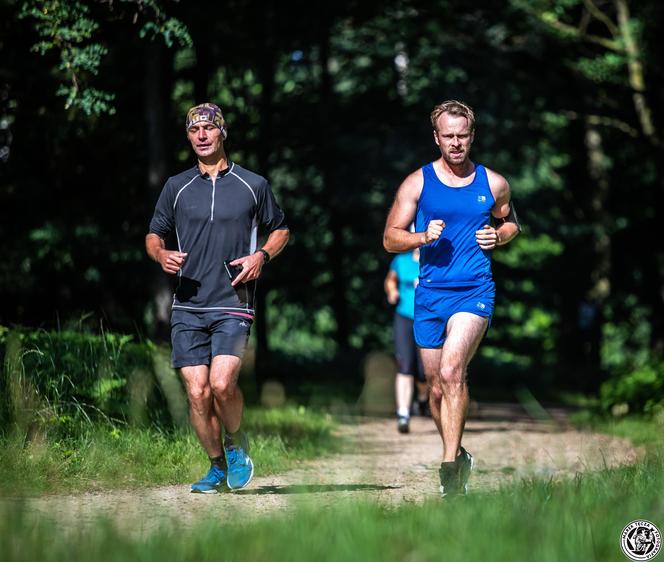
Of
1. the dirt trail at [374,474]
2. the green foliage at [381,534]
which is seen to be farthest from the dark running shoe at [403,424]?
the green foliage at [381,534]

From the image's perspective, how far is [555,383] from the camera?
25.5 meters

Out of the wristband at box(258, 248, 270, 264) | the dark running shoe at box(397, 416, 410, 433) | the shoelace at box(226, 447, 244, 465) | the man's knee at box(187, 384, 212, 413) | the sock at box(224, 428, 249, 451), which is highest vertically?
the wristband at box(258, 248, 270, 264)

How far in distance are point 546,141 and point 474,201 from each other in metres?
20.5

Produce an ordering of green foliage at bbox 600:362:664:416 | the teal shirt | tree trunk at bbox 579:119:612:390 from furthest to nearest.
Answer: tree trunk at bbox 579:119:612:390 < green foliage at bbox 600:362:664:416 < the teal shirt

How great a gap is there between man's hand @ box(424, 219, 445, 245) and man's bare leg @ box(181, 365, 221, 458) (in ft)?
4.92

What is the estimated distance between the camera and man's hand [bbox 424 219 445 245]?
725cm

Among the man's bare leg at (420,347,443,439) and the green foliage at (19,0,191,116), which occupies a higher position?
the green foliage at (19,0,191,116)

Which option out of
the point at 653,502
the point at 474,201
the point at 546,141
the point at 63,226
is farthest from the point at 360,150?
the point at 653,502

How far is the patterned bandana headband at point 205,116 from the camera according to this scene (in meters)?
7.73

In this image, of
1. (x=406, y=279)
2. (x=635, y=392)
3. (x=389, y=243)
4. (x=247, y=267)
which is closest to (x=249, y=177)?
(x=247, y=267)

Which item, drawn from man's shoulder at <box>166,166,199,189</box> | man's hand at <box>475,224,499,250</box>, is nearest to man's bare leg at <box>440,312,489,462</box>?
man's hand at <box>475,224,499,250</box>

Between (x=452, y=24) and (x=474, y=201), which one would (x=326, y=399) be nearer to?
(x=452, y=24)

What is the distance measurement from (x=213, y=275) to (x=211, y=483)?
1224 millimetres

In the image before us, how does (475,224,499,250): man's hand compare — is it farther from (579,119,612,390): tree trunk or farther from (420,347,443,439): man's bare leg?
(579,119,612,390): tree trunk
